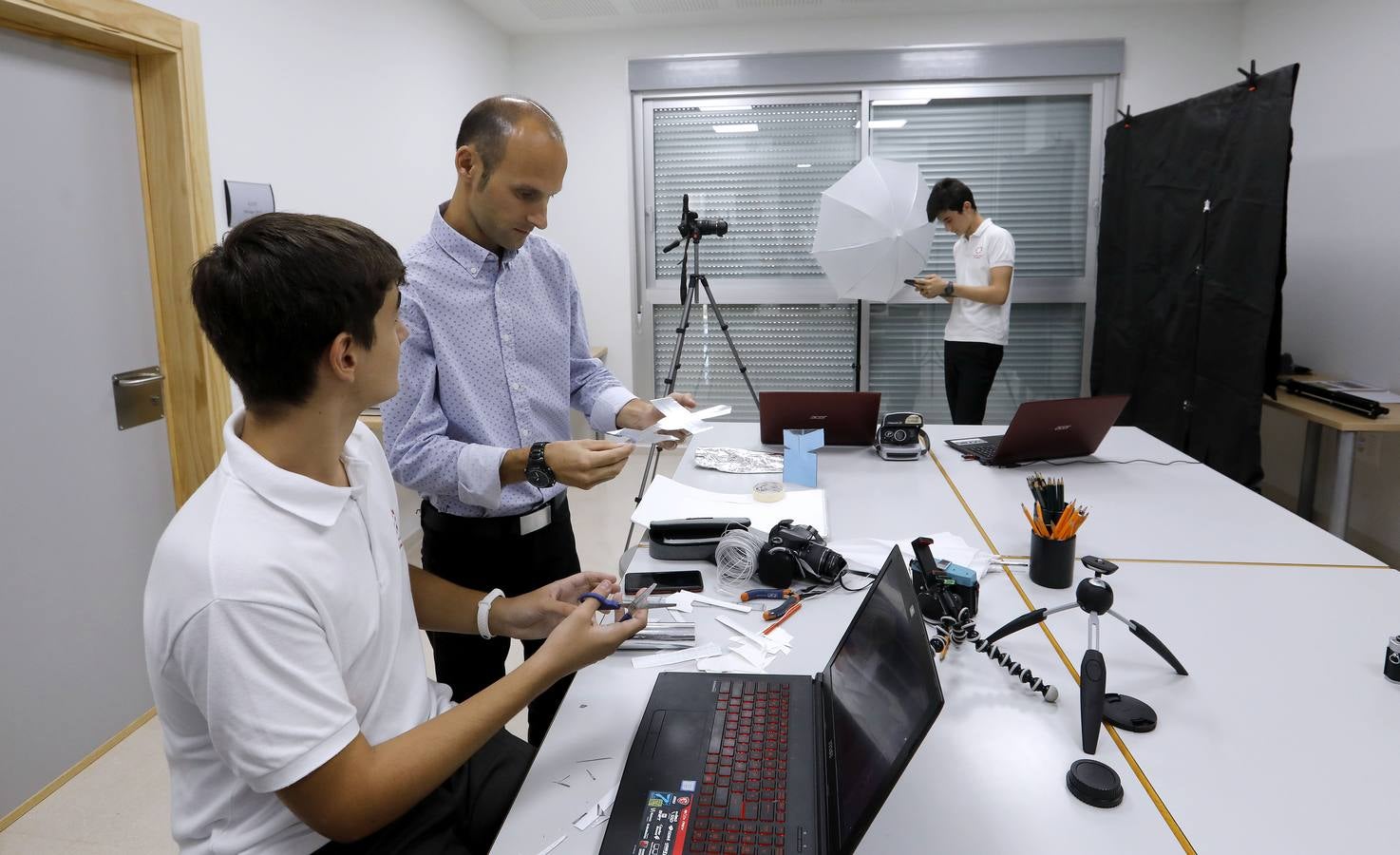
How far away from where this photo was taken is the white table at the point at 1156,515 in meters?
1.71

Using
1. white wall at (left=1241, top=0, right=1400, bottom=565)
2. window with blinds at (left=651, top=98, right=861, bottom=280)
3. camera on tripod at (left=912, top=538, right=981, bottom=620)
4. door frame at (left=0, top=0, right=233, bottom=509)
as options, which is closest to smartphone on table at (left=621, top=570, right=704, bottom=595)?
camera on tripod at (left=912, top=538, right=981, bottom=620)

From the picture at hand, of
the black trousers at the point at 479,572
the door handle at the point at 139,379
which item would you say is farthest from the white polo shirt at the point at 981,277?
the door handle at the point at 139,379

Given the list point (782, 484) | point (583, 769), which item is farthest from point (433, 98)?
point (583, 769)

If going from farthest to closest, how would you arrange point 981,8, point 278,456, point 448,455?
point 981,8 < point 448,455 < point 278,456

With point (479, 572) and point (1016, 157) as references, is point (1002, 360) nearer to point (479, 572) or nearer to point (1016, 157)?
point (1016, 157)

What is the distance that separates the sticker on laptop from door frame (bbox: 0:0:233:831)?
80.8 inches

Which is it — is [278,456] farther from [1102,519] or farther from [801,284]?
[801,284]

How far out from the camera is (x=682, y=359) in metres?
5.49

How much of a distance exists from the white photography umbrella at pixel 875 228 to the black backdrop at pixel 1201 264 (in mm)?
1129

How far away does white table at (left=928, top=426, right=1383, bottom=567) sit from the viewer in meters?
1.71

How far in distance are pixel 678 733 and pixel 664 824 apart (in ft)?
0.55

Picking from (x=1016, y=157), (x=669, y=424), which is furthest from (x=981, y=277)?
(x=669, y=424)

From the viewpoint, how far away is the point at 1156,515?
6.38 feet

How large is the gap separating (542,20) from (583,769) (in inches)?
190
